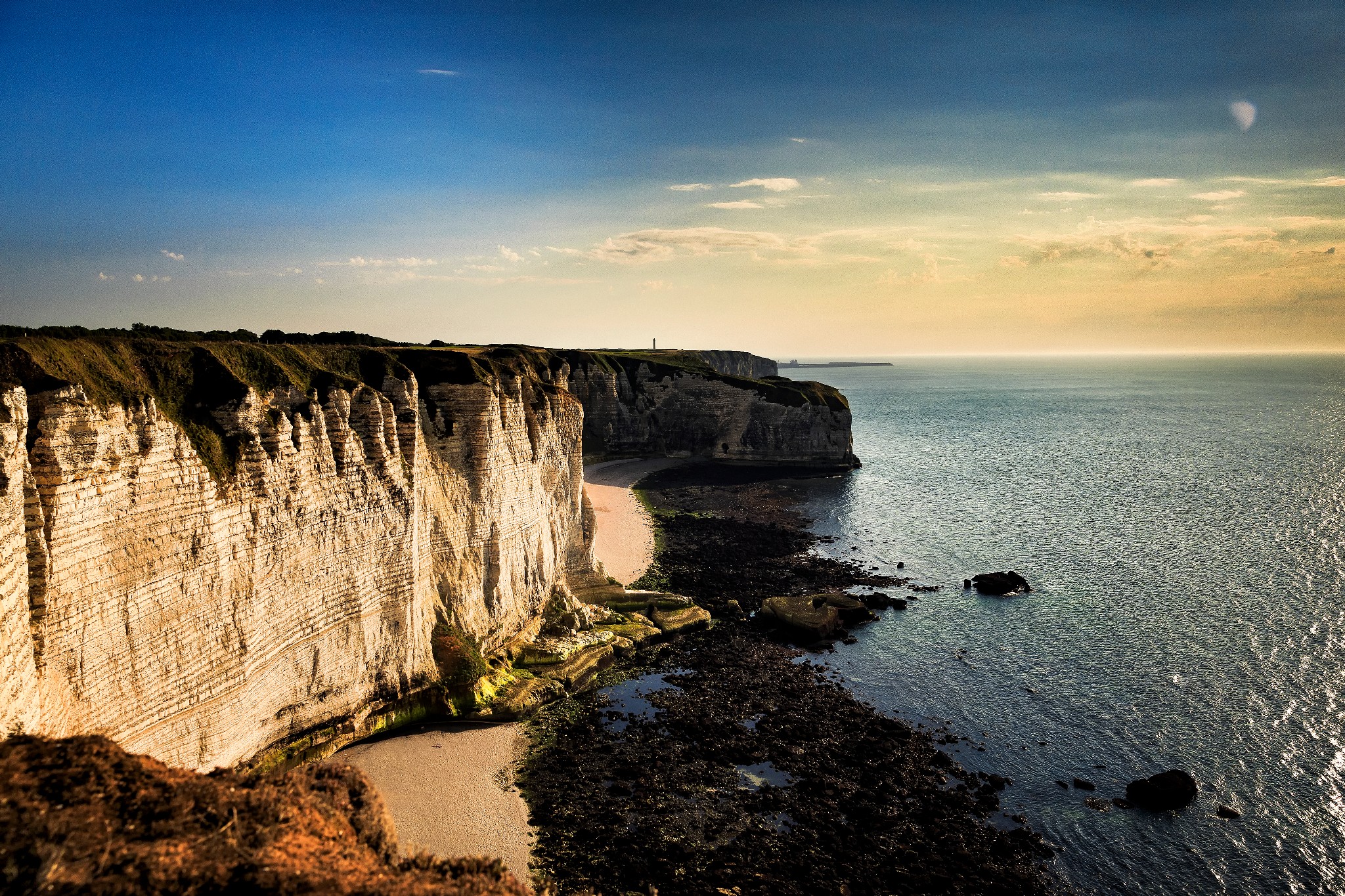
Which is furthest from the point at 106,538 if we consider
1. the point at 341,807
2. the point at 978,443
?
the point at 978,443

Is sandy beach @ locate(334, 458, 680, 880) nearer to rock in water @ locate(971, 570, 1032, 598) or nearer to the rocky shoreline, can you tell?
the rocky shoreline

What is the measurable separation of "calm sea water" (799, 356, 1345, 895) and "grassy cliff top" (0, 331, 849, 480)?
26.3 meters

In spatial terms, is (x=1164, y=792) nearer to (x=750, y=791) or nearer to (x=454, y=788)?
(x=750, y=791)

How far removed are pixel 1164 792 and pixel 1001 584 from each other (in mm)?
23348

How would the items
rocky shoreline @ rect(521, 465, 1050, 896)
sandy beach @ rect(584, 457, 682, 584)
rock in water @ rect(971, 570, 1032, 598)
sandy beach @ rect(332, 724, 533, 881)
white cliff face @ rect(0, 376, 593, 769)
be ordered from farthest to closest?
sandy beach @ rect(584, 457, 682, 584)
rock in water @ rect(971, 570, 1032, 598)
sandy beach @ rect(332, 724, 533, 881)
rocky shoreline @ rect(521, 465, 1050, 896)
white cliff face @ rect(0, 376, 593, 769)

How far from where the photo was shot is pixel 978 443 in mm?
123000

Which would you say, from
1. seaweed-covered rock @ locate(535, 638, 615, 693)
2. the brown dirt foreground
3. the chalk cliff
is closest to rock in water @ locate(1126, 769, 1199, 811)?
seaweed-covered rock @ locate(535, 638, 615, 693)

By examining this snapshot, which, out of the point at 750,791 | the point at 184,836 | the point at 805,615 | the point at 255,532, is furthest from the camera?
the point at 805,615

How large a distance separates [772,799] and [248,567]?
766 inches

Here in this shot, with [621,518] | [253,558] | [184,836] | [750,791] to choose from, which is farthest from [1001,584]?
[184,836]

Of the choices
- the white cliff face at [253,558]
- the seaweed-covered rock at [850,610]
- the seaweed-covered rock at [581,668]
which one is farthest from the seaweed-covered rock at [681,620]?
the seaweed-covered rock at [850,610]

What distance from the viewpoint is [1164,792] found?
26234 millimetres

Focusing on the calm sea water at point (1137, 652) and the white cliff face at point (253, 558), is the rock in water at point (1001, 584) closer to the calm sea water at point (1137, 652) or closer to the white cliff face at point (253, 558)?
the calm sea water at point (1137, 652)

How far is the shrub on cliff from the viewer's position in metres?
30.8
